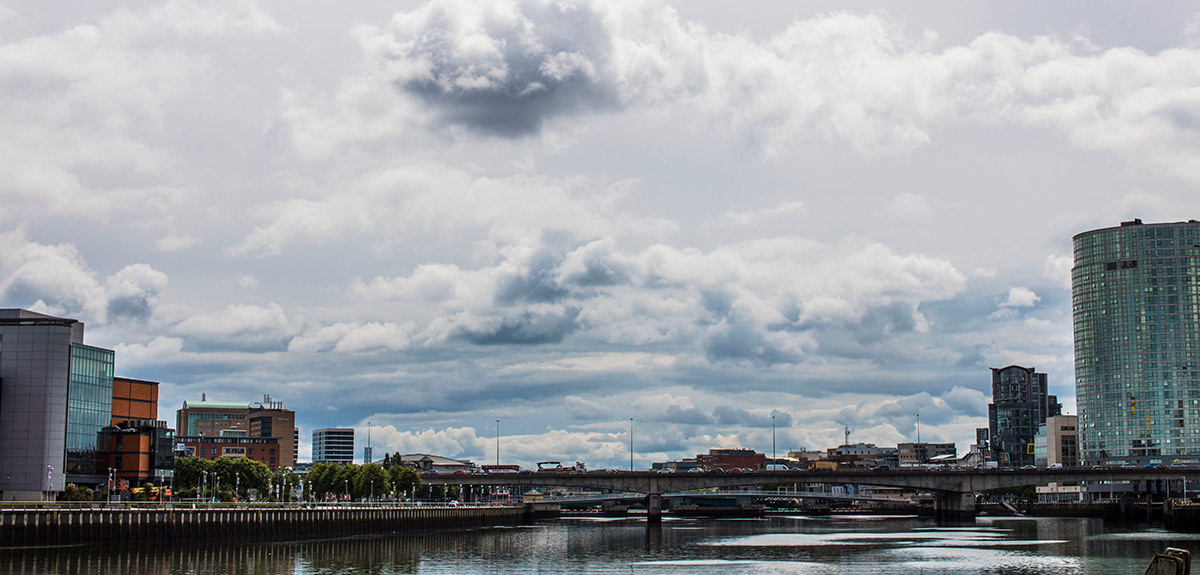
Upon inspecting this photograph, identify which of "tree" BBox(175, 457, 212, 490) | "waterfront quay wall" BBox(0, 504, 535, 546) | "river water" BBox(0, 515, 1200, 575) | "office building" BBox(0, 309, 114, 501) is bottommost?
"river water" BBox(0, 515, 1200, 575)

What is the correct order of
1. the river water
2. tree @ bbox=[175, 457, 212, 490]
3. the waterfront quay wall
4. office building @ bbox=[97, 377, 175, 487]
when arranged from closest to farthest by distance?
the river water
the waterfront quay wall
office building @ bbox=[97, 377, 175, 487]
tree @ bbox=[175, 457, 212, 490]

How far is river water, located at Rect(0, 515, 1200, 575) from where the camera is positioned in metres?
95.7

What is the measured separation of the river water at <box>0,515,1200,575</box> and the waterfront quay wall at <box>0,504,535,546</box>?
3.02 meters

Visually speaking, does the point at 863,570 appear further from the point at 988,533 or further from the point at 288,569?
the point at 988,533

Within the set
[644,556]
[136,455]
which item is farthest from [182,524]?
[136,455]

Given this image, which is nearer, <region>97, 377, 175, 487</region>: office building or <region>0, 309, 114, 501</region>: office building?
<region>0, 309, 114, 501</region>: office building

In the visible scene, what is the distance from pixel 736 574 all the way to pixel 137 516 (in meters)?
58.4

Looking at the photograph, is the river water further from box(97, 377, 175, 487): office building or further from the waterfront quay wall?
box(97, 377, 175, 487): office building

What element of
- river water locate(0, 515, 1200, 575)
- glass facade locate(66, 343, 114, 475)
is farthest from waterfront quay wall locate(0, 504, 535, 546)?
glass facade locate(66, 343, 114, 475)

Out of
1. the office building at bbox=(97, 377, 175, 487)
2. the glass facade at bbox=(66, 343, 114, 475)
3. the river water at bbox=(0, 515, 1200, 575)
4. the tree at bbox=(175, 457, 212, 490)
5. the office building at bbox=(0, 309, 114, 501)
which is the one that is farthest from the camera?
the tree at bbox=(175, 457, 212, 490)

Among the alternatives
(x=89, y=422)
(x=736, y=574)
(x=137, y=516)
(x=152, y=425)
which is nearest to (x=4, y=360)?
(x=89, y=422)

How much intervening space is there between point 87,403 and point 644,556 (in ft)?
329

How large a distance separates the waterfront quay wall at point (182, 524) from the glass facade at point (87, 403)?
4095 cm

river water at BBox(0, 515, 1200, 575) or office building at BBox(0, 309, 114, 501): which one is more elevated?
office building at BBox(0, 309, 114, 501)
